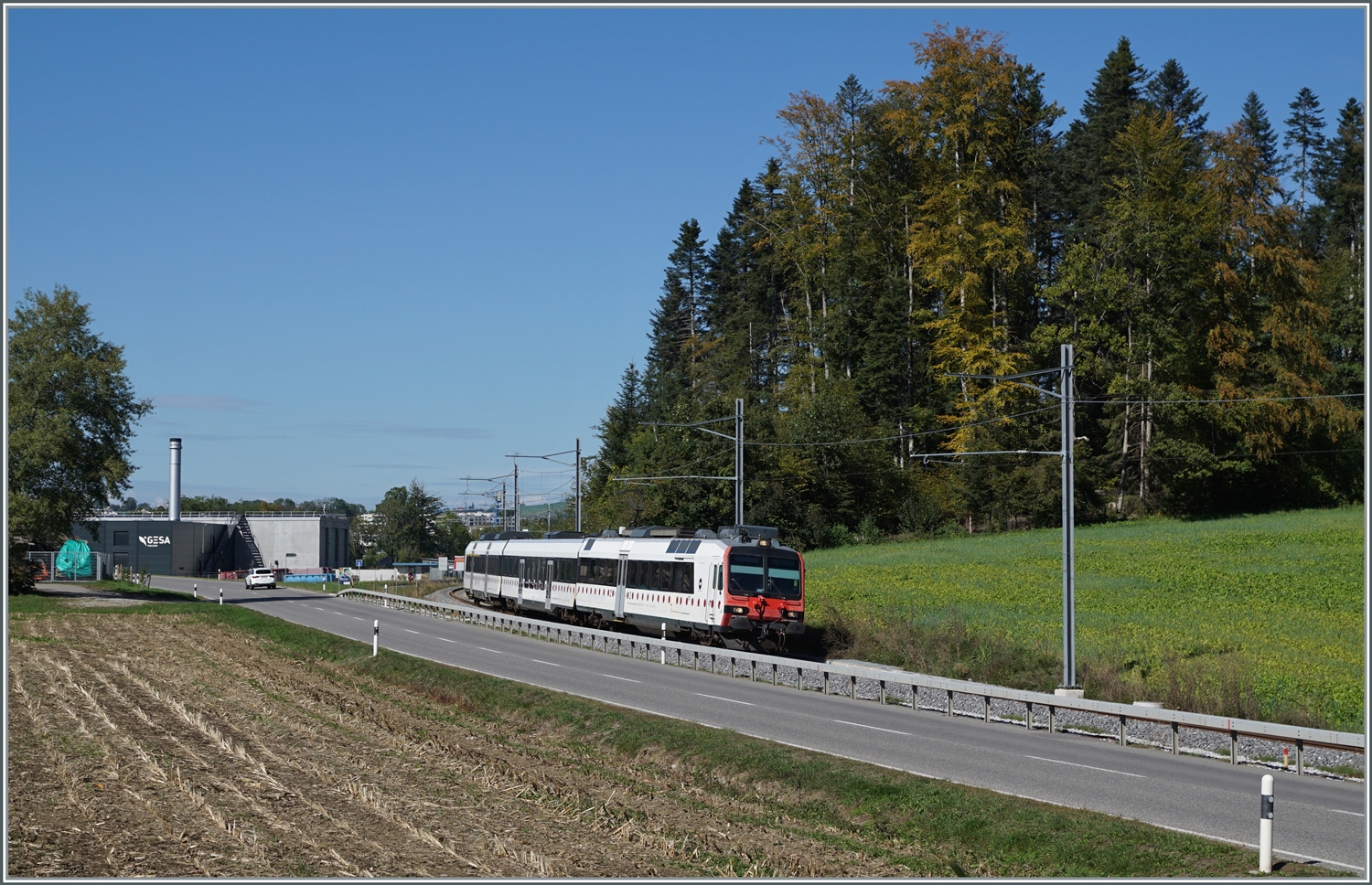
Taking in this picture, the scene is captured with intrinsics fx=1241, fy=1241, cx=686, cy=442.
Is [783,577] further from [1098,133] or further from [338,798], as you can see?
[1098,133]

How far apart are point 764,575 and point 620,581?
815 cm

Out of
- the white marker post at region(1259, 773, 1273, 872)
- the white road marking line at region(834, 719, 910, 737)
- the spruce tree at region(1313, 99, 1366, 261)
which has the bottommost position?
the white road marking line at region(834, 719, 910, 737)

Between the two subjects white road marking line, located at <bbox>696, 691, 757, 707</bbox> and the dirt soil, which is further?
white road marking line, located at <bbox>696, 691, 757, 707</bbox>

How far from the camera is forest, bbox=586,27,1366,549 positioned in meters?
62.2

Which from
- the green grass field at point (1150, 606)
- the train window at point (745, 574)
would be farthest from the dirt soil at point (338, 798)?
the green grass field at point (1150, 606)

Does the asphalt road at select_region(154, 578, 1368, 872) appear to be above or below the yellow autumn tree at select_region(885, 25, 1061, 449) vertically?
below

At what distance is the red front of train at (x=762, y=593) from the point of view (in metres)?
34.2

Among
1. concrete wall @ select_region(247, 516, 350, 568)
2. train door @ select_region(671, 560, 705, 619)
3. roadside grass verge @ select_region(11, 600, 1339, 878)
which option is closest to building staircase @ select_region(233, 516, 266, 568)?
concrete wall @ select_region(247, 516, 350, 568)

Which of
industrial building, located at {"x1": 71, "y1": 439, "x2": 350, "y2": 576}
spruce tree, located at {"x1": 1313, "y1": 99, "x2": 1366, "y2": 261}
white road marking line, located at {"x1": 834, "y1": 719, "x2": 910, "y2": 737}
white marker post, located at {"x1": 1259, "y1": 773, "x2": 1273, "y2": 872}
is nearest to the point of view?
white marker post, located at {"x1": 1259, "y1": 773, "x2": 1273, "y2": 872}

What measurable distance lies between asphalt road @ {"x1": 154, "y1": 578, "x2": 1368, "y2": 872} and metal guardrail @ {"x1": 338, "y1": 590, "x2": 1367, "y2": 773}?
52 cm

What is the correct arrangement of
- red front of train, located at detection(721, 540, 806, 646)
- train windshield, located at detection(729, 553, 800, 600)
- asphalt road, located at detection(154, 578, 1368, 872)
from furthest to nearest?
train windshield, located at detection(729, 553, 800, 600), red front of train, located at detection(721, 540, 806, 646), asphalt road, located at detection(154, 578, 1368, 872)

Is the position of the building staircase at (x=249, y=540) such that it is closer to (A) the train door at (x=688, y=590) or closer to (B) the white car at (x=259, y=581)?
(B) the white car at (x=259, y=581)

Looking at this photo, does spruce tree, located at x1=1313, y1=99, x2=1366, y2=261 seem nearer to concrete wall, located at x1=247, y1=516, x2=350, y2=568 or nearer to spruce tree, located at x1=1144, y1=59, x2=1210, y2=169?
spruce tree, located at x1=1144, y1=59, x2=1210, y2=169

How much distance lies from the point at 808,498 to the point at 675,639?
30.3m
